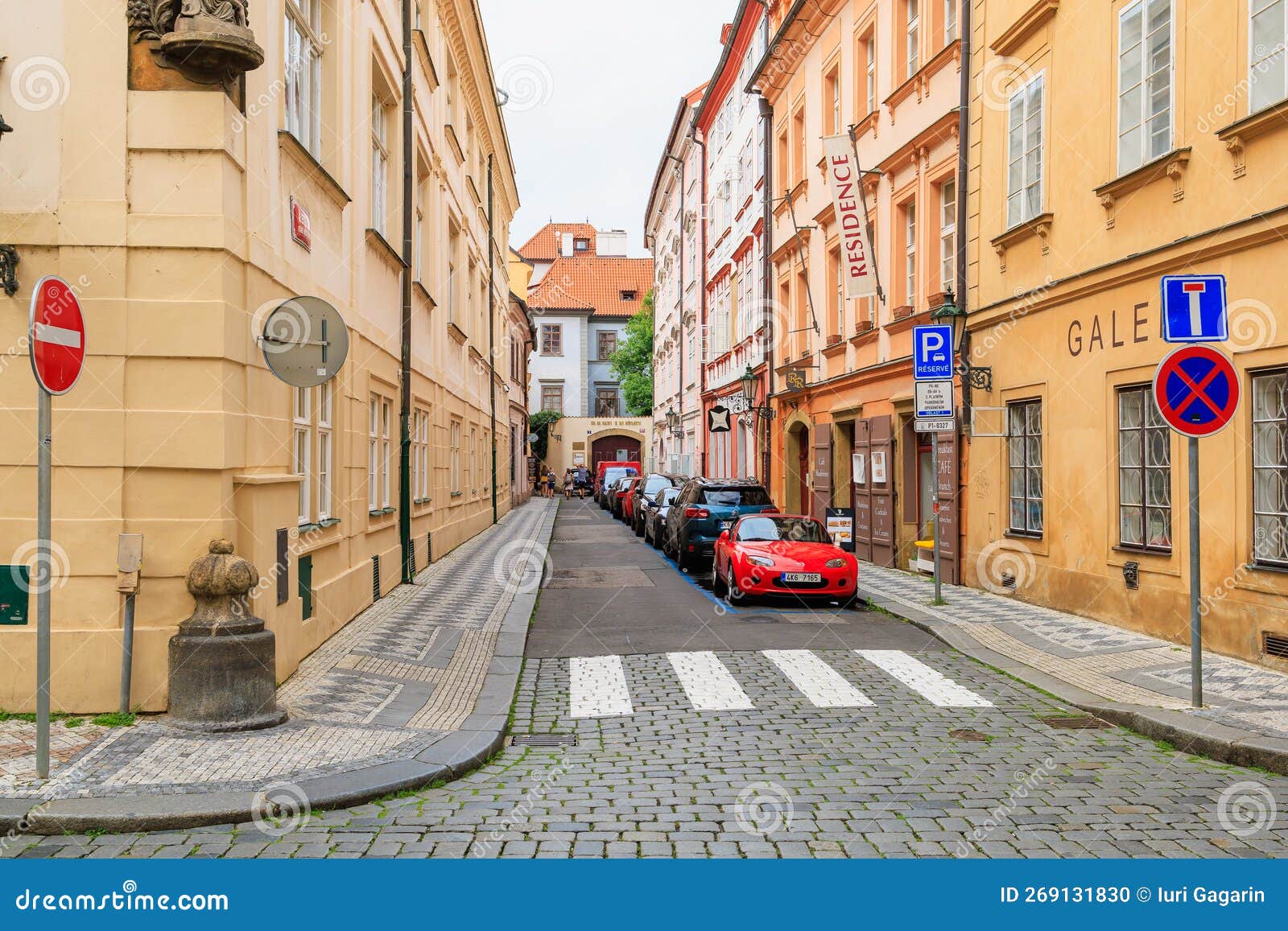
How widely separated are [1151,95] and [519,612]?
28.3 ft

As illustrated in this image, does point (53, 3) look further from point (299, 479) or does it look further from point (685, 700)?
point (685, 700)

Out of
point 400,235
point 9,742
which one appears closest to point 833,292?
point 400,235

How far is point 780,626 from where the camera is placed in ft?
40.2

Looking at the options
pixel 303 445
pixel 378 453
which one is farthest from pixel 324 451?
pixel 378 453

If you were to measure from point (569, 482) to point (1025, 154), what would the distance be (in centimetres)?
4916

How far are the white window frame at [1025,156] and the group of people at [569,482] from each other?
46.3 metres

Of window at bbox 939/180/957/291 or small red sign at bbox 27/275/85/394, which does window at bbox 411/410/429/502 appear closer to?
window at bbox 939/180/957/291

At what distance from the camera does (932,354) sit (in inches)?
519

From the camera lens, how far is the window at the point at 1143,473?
10930mm

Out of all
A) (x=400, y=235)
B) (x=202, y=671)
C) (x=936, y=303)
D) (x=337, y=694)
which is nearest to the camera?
(x=202, y=671)

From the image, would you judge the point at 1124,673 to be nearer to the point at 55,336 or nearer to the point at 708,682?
the point at 708,682

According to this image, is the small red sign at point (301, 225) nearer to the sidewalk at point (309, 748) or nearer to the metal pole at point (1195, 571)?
the sidewalk at point (309, 748)

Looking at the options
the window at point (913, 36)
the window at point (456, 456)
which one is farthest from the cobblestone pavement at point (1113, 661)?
the window at point (456, 456)

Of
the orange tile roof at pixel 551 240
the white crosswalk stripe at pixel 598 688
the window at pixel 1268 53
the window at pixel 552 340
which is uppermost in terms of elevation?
the orange tile roof at pixel 551 240
